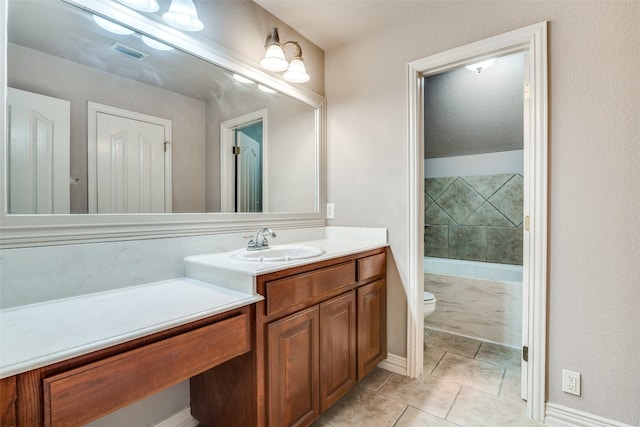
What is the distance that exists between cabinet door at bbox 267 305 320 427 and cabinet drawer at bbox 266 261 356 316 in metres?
0.05

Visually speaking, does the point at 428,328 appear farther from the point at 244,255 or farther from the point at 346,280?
the point at 244,255

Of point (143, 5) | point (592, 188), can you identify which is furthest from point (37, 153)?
point (592, 188)

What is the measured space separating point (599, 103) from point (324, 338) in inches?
67.7

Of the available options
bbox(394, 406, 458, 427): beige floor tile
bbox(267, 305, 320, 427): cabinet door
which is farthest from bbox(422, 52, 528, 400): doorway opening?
bbox(267, 305, 320, 427): cabinet door

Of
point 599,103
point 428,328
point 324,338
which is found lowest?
point 428,328

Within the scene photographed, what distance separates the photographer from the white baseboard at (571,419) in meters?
1.40

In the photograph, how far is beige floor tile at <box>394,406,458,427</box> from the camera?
1.52 meters

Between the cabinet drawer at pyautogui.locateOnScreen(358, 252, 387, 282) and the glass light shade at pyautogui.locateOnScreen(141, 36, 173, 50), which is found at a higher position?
the glass light shade at pyautogui.locateOnScreen(141, 36, 173, 50)

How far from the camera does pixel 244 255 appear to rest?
1542 millimetres

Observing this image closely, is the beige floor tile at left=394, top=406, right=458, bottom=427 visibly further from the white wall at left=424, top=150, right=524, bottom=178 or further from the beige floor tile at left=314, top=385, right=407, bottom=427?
the white wall at left=424, top=150, right=524, bottom=178

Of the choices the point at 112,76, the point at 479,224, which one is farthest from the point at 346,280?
the point at 479,224

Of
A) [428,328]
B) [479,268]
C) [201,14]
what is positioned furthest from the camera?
[479,268]

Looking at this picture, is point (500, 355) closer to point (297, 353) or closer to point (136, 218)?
point (297, 353)

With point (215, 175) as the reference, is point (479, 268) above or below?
below
